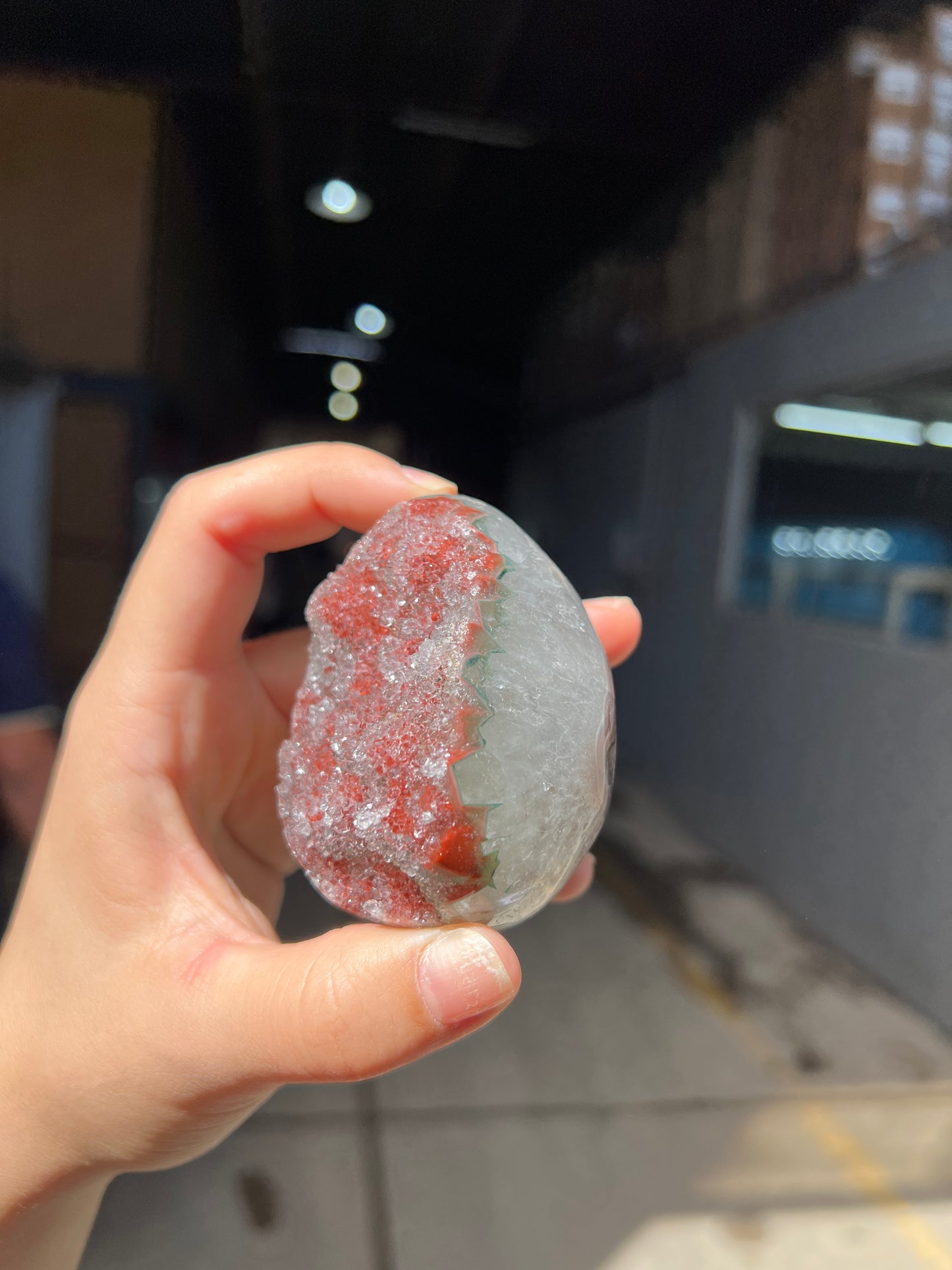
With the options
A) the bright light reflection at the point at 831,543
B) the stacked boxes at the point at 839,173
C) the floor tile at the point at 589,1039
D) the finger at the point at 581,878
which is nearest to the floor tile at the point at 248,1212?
the floor tile at the point at 589,1039

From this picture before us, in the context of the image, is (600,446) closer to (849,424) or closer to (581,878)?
(849,424)

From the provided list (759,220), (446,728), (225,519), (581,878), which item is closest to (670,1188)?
(581,878)

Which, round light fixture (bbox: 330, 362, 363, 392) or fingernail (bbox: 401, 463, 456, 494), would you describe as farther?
round light fixture (bbox: 330, 362, 363, 392)

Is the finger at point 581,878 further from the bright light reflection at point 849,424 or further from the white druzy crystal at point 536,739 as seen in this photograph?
the bright light reflection at point 849,424

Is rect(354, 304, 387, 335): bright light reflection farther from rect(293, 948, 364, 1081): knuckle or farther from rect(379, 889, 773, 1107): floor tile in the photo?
rect(379, 889, 773, 1107): floor tile

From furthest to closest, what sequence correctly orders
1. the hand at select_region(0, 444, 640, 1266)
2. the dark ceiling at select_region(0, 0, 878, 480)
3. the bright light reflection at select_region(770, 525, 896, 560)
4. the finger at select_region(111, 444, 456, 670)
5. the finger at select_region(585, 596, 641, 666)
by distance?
the bright light reflection at select_region(770, 525, 896, 560), the dark ceiling at select_region(0, 0, 878, 480), the finger at select_region(585, 596, 641, 666), the finger at select_region(111, 444, 456, 670), the hand at select_region(0, 444, 640, 1266)

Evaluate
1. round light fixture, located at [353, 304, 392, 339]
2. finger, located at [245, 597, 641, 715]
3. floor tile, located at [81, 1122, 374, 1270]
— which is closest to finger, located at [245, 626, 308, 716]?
finger, located at [245, 597, 641, 715]
